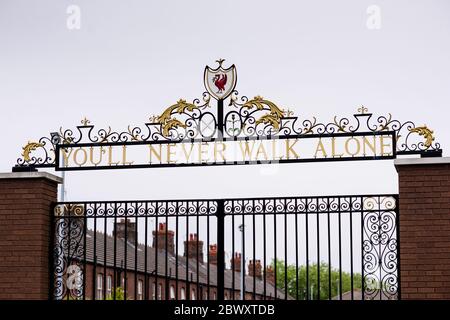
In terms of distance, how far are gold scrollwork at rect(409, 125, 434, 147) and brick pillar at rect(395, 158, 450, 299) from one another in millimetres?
315

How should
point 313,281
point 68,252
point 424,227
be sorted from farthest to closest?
point 313,281 < point 68,252 < point 424,227

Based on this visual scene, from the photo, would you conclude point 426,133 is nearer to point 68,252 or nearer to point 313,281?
point 68,252

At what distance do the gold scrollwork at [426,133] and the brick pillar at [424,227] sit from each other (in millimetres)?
315

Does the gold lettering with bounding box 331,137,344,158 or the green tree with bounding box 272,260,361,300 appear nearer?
the gold lettering with bounding box 331,137,344,158

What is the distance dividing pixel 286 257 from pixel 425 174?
6.40ft

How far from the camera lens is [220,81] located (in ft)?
34.1

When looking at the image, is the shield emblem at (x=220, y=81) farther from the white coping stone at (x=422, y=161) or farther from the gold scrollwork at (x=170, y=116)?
the white coping stone at (x=422, y=161)

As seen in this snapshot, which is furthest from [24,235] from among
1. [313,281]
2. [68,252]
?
[313,281]

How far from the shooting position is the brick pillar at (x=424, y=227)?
372 inches

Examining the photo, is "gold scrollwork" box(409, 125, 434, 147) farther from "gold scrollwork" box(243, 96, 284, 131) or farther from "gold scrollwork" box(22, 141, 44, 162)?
"gold scrollwork" box(22, 141, 44, 162)

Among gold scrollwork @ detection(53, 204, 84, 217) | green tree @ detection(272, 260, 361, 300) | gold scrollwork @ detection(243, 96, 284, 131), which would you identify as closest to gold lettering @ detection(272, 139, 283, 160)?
gold scrollwork @ detection(243, 96, 284, 131)

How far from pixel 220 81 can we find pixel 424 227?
3.14 meters

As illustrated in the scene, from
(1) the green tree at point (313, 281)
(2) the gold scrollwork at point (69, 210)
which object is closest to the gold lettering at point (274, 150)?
(2) the gold scrollwork at point (69, 210)

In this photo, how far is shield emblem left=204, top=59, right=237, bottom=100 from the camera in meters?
10.3
